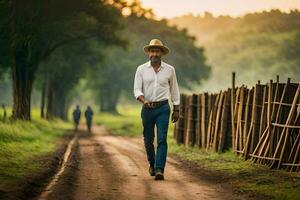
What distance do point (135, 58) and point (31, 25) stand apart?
46.4m

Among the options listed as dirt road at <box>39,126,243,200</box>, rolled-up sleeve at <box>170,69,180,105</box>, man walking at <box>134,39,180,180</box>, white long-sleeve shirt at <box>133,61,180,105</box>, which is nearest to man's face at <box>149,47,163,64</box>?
→ man walking at <box>134,39,180,180</box>

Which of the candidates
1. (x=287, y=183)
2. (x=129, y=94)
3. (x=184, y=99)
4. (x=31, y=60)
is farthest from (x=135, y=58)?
(x=287, y=183)

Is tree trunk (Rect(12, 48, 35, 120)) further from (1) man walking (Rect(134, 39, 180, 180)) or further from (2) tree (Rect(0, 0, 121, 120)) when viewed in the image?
(1) man walking (Rect(134, 39, 180, 180))

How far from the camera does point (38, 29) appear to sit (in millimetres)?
28938

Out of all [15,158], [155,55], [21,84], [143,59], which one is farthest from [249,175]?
[143,59]

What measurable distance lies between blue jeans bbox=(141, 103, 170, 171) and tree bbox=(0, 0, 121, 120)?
15.0m

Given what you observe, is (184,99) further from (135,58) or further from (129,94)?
(129,94)

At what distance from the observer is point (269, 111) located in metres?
14.1

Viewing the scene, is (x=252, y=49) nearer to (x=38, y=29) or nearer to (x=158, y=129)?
(x=38, y=29)

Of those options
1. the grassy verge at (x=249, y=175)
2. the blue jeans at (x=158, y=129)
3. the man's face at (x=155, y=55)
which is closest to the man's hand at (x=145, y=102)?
the blue jeans at (x=158, y=129)

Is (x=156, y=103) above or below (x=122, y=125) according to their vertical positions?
above

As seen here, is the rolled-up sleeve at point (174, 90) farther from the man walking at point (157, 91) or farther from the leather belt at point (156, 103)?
the leather belt at point (156, 103)

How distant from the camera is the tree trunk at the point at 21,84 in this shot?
3125 cm

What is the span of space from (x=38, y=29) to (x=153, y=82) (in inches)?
721
